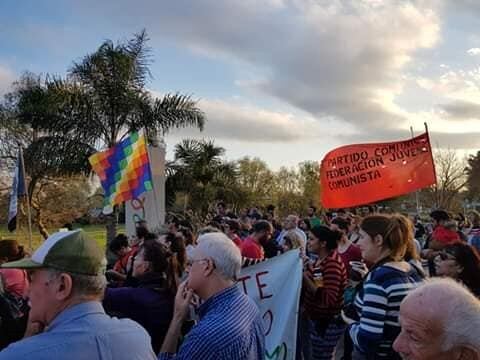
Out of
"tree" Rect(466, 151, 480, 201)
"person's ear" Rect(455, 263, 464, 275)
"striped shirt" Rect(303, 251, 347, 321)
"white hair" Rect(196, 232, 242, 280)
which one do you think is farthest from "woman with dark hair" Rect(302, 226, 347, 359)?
"tree" Rect(466, 151, 480, 201)

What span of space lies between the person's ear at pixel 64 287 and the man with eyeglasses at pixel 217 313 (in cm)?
80

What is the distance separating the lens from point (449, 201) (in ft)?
152

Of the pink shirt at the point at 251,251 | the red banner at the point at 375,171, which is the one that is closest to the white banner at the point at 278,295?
the pink shirt at the point at 251,251

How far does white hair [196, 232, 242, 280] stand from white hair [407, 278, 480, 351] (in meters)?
1.29

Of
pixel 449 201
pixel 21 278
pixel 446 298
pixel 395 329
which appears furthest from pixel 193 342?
pixel 449 201

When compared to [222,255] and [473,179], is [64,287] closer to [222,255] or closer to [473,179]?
[222,255]

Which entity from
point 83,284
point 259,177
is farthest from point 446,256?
point 259,177

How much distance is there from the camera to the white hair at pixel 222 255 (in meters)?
3.01

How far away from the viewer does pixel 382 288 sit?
350cm

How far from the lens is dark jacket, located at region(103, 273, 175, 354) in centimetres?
369

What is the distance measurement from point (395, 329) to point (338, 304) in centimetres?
192

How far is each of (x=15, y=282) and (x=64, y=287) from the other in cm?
281

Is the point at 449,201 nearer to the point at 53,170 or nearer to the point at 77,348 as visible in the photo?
the point at 53,170

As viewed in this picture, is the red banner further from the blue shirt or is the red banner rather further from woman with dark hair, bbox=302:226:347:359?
the blue shirt
